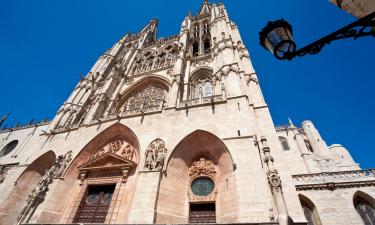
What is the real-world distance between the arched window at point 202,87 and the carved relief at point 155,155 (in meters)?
5.54

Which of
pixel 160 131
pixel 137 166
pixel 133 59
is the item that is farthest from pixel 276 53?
pixel 133 59

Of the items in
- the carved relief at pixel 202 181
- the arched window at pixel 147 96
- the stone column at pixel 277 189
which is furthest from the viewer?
the arched window at pixel 147 96

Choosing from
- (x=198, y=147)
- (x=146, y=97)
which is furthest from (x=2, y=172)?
(x=198, y=147)

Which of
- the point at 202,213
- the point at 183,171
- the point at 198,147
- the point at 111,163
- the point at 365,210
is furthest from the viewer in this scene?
the point at 365,210

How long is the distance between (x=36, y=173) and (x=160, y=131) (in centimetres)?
791

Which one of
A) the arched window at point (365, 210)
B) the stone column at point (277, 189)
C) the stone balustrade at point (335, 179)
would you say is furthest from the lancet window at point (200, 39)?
the arched window at point (365, 210)

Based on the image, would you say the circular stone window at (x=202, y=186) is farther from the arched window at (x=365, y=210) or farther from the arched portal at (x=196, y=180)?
the arched window at (x=365, y=210)

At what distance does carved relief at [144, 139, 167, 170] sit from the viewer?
7.56 m

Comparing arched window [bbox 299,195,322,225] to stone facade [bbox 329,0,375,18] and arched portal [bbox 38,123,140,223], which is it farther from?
stone facade [bbox 329,0,375,18]

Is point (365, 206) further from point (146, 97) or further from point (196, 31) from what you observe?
point (196, 31)

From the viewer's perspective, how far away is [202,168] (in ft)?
26.9

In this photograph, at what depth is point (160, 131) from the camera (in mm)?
8969

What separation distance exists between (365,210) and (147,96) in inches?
565

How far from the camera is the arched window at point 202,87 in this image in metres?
13.0
